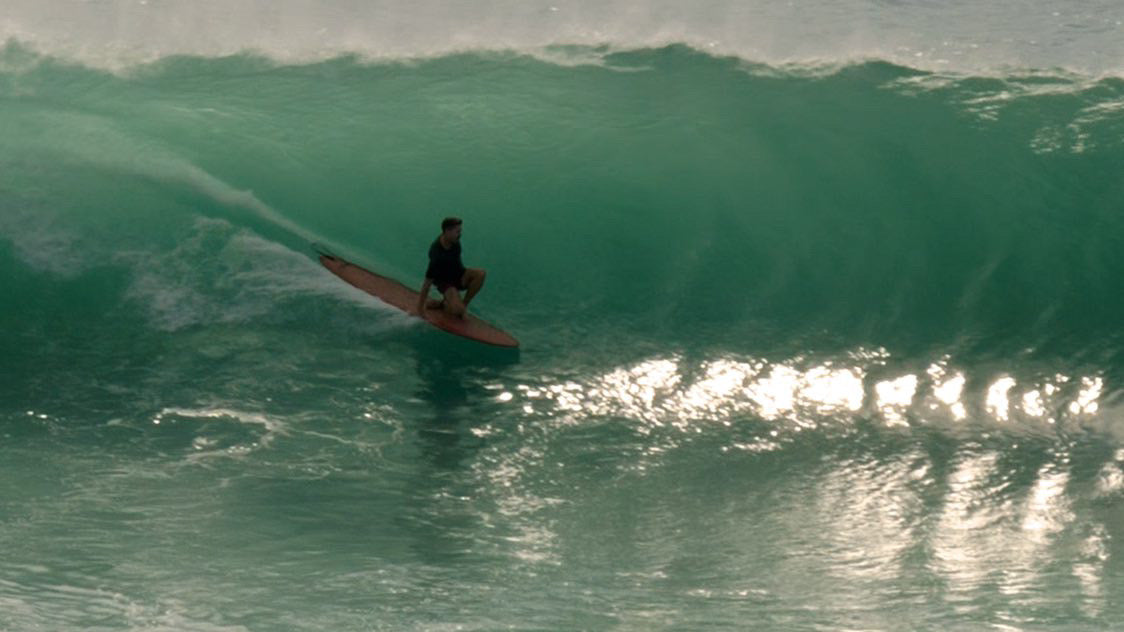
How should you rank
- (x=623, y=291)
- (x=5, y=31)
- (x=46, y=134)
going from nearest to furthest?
(x=623, y=291) < (x=46, y=134) < (x=5, y=31)

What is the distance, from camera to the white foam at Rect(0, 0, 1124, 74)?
47.1ft

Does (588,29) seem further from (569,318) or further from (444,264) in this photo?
Answer: (444,264)

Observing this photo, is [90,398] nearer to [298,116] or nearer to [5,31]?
[298,116]

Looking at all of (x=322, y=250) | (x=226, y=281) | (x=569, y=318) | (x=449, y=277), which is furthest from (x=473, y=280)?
(x=226, y=281)

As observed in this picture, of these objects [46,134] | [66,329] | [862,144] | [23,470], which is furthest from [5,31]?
[862,144]

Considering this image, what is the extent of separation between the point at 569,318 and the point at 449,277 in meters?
1.24

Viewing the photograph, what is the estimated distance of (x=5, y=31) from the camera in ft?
47.3

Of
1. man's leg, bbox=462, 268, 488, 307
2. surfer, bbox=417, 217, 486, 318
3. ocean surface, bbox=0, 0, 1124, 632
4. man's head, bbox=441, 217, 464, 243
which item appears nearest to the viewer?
ocean surface, bbox=0, 0, 1124, 632

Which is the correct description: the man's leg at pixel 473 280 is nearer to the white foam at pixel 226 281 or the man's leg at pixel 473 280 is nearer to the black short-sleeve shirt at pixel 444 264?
the black short-sleeve shirt at pixel 444 264

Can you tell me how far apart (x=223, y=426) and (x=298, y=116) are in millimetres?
4412

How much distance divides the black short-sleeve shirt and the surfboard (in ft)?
1.16

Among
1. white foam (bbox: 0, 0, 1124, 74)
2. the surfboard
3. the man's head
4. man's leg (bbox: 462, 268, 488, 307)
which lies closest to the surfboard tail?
the surfboard

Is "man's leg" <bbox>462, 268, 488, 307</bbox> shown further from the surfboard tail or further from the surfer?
the surfboard tail

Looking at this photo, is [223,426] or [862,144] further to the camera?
[862,144]
